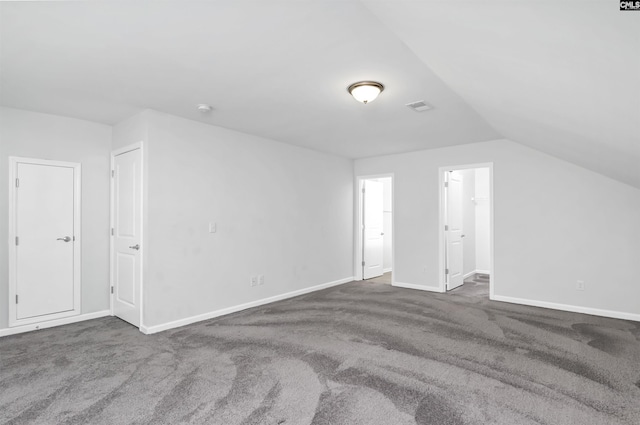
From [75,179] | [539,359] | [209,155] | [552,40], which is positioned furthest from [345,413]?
[75,179]

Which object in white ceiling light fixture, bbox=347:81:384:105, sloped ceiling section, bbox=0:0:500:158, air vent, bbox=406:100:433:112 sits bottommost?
white ceiling light fixture, bbox=347:81:384:105

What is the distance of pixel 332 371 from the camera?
9.05 feet

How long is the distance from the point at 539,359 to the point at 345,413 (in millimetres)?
1913

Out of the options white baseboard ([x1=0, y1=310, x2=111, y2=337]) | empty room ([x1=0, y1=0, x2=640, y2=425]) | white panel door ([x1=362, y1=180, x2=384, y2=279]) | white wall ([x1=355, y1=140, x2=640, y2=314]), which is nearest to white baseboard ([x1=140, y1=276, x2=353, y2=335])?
empty room ([x1=0, y1=0, x2=640, y2=425])

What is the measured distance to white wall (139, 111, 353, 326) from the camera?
386 centimetres

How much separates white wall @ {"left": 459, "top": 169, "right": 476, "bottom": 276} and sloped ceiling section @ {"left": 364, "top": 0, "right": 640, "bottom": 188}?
377 centimetres

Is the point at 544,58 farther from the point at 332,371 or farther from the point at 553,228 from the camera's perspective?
the point at 553,228

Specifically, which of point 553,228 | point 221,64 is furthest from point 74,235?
point 553,228

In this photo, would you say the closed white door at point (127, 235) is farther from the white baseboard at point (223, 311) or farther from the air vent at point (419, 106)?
the air vent at point (419, 106)

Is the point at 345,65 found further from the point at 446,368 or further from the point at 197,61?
the point at 446,368

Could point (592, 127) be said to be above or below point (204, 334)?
above

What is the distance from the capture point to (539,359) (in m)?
2.98

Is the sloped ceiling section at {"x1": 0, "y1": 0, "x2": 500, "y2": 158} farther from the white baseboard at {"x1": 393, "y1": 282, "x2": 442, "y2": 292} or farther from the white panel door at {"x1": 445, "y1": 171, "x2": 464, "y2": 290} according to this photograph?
the white baseboard at {"x1": 393, "y1": 282, "x2": 442, "y2": 292}

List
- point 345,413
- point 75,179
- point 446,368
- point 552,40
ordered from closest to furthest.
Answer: point 552,40 < point 345,413 < point 446,368 < point 75,179
